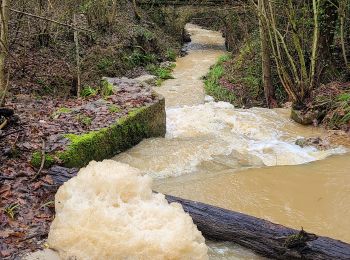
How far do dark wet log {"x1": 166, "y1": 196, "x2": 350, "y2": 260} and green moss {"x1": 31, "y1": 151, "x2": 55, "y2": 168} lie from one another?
1775mm

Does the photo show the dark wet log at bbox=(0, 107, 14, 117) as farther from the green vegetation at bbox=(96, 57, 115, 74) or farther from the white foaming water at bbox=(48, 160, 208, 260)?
the green vegetation at bbox=(96, 57, 115, 74)

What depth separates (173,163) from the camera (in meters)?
7.19

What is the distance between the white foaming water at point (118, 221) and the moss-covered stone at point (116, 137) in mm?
1446

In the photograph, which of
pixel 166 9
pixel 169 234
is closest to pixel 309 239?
pixel 169 234

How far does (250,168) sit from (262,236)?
3.07m

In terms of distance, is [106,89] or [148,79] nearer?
[106,89]

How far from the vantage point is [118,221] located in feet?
12.8

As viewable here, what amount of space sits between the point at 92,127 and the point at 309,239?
4145mm

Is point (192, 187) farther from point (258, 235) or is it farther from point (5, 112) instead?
point (5, 112)

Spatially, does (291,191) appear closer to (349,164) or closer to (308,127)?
(349,164)

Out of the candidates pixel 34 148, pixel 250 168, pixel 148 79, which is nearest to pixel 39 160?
pixel 34 148

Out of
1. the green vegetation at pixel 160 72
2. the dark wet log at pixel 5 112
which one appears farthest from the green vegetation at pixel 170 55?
the dark wet log at pixel 5 112

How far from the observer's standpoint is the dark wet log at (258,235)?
3906 millimetres

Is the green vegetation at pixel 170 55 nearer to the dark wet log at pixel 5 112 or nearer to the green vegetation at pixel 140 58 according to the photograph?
the green vegetation at pixel 140 58
